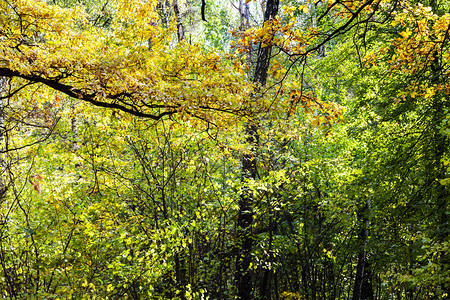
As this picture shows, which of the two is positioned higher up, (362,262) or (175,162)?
(175,162)

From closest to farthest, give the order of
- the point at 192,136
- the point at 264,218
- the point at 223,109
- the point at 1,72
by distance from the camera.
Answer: the point at 1,72 → the point at 223,109 → the point at 192,136 → the point at 264,218

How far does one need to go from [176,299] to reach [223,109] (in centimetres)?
268

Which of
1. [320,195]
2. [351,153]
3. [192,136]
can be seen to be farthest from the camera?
[351,153]

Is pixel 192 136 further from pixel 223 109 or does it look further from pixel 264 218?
pixel 264 218

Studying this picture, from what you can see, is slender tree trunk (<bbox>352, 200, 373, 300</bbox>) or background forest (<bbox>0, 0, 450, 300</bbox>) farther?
slender tree trunk (<bbox>352, 200, 373, 300</bbox>)

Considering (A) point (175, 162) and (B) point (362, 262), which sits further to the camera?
(B) point (362, 262)

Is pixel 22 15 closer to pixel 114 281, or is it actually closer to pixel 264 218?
pixel 114 281

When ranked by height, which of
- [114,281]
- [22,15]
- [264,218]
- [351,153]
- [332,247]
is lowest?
[114,281]

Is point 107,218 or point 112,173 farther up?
point 112,173

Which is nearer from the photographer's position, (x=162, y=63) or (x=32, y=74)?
(x=32, y=74)

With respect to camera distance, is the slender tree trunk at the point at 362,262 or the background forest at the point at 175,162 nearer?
the background forest at the point at 175,162

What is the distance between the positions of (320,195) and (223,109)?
3.69m

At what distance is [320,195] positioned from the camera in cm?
716

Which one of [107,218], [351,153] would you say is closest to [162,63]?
[107,218]
